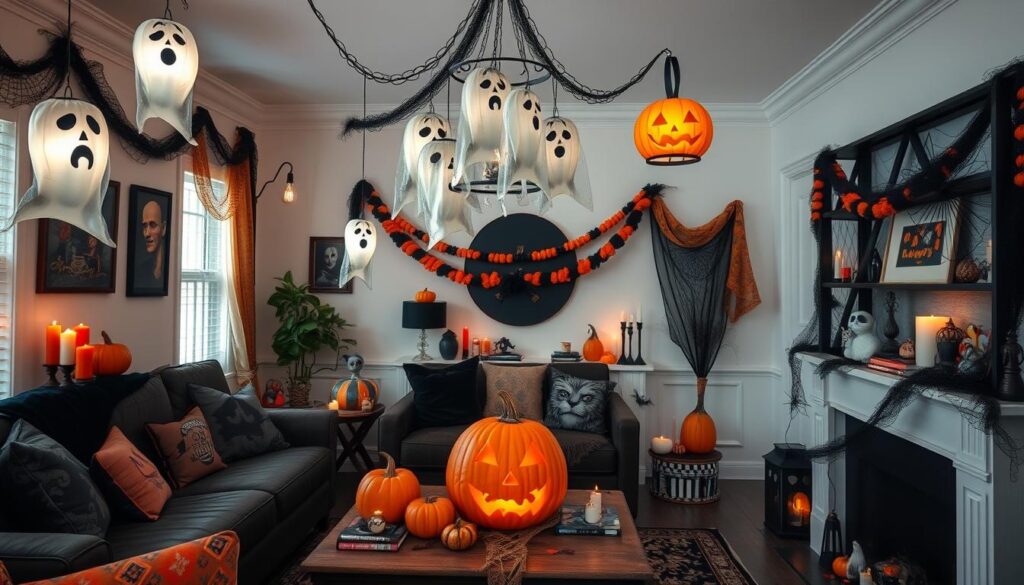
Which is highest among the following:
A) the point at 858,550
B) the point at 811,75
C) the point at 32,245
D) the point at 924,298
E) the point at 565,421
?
the point at 811,75

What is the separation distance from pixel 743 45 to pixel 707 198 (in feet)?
4.70

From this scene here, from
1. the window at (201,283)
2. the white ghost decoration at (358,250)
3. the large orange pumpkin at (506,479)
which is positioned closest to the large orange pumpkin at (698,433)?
the large orange pumpkin at (506,479)

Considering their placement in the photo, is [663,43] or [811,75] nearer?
[663,43]

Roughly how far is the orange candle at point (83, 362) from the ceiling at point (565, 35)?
1754 millimetres

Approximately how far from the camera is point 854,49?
3617 millimetres

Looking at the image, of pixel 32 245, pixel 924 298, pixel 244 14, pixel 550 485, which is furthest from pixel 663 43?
pixel 32 245

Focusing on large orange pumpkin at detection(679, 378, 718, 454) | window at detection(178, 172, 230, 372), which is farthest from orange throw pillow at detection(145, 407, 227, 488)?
large orange pumpkin at detection(679, 378, 718, 454)

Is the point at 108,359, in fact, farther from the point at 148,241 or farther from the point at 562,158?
the point at 562,158

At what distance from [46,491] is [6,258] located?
1363 mm

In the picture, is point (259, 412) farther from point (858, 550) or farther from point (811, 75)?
point (811, 75)

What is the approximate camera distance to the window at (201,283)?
14.5 ft

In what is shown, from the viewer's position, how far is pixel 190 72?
68.1 inches

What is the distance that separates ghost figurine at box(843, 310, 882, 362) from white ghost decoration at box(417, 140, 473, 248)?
7.00 ft

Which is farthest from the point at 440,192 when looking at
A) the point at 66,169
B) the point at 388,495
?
the point at 388,495
